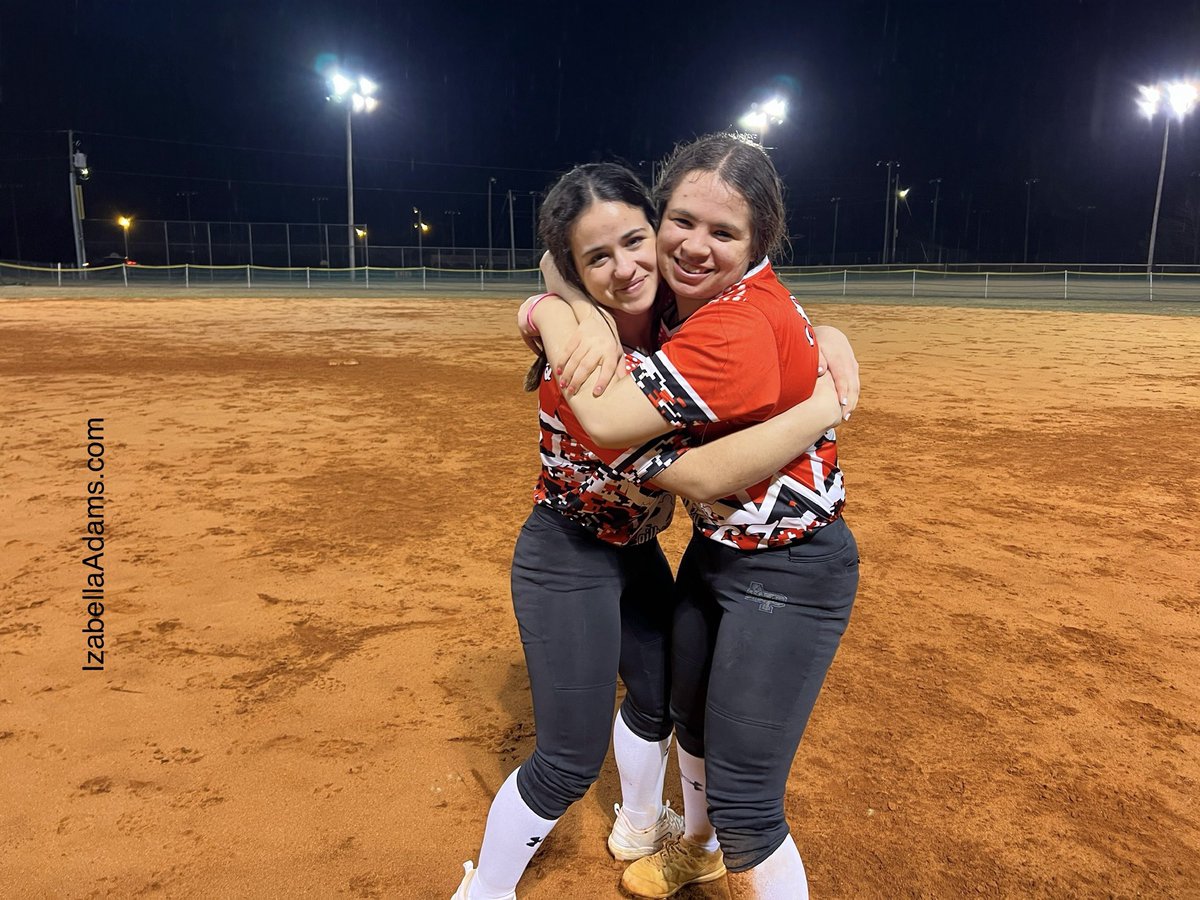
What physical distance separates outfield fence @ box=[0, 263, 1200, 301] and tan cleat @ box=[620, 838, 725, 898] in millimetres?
30404

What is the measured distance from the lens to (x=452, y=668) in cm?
372

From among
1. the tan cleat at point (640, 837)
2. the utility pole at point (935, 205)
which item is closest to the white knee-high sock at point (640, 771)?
the tan cleat at point (640, 837)

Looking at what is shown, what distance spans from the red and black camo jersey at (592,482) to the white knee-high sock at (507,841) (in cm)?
70

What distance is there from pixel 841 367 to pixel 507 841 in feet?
4.79

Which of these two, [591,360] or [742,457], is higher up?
[591,360]

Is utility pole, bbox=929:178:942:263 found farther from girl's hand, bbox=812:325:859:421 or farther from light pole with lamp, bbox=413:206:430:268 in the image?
girl's hand, bbox=812:325:859:421

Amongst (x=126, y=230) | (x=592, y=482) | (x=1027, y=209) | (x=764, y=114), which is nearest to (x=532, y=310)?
(x=592, y=482)

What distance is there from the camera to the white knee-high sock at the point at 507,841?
208 centimetres

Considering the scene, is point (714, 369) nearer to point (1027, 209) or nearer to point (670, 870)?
point (670, 870)

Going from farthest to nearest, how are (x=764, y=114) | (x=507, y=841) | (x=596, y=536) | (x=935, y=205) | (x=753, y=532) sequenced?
(x=935, y=205), (x=764, y=114), (x=507, y=841), (x=596, y=536), (x=753, y=532)

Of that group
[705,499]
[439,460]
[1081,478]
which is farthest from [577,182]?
[1081,478]

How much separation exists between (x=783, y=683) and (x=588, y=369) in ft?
2.67

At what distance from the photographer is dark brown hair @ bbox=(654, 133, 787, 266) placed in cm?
175

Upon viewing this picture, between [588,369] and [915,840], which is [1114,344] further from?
[588,369]
